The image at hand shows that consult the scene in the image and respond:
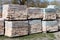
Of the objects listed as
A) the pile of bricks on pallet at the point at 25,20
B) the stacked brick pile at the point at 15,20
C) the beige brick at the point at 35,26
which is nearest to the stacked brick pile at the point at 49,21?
the pile of bricks on pallet at the point at 25,20

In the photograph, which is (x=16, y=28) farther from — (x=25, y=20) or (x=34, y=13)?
(x=34, y=13)

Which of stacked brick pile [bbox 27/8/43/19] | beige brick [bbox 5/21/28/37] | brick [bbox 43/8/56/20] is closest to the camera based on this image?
beige brick [bbox 5/21/28/37]

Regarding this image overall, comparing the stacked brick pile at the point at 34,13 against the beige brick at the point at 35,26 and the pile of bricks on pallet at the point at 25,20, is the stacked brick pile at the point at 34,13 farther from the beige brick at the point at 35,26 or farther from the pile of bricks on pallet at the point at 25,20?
the beige brick at the point at 35,26

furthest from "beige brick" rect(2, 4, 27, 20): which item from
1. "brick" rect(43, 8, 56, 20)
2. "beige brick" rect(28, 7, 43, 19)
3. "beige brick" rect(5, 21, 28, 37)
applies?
"brick" rect(43, 8, 56, 20)

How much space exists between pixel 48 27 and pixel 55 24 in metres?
0.24

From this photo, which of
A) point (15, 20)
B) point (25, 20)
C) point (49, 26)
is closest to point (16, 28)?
point (15, 20)

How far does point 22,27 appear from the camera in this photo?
11.4 ft

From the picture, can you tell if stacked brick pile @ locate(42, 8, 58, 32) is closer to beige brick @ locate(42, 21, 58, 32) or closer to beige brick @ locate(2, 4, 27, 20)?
beige brick @ locate(42, 21, 58, 32)

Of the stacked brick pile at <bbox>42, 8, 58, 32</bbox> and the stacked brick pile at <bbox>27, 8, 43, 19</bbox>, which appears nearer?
the stacked brick pile at <bbox>27, 8, 43, 19</bbox>

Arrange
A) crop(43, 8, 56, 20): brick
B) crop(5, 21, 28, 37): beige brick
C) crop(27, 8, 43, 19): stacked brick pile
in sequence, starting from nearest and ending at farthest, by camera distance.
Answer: crop(5, 21, 28, 37): beige brick, crop(27, 8, 43, 19): stacked brick pile, crop(43, 8, 56, 20): brick

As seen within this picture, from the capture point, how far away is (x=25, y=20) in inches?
139

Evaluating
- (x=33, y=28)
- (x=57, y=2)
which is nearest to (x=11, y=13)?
(x=33, y=28)

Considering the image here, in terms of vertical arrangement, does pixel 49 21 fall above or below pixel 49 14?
below

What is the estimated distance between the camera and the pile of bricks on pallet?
10.9 ft
